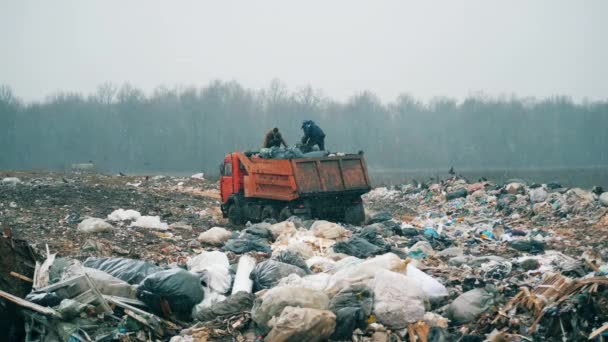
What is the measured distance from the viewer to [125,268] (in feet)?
20.3

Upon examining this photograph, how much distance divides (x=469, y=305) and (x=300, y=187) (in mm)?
6747

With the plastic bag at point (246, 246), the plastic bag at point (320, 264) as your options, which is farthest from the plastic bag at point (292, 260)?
the plastic bag at point (246, 246)

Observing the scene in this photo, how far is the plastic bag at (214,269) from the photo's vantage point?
19.8 ft

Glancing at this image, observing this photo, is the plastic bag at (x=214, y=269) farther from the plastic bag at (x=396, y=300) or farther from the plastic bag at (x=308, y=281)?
the plastic bag at (x=396, y=300)

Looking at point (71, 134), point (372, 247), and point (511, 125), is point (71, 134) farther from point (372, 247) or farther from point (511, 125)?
point (372, 247)

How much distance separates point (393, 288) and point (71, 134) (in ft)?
231

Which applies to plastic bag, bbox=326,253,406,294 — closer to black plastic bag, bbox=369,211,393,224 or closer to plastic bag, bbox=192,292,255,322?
plastic bag, bbox=192,292,255,322

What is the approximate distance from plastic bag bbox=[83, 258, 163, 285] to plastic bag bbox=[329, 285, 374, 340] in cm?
215

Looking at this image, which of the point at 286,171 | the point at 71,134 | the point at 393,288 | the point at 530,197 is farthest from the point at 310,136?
the point at 71,134

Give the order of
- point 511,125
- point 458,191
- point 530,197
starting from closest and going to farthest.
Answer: point 530,197, point 458,191, point 511,125

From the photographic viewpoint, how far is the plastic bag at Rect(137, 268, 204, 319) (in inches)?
216

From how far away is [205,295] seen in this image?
5.86 m

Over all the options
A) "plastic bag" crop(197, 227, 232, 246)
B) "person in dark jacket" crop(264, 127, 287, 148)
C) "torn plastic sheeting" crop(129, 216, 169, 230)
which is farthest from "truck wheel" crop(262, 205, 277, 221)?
"plastic bag" crop(197, 227, 232, 246)

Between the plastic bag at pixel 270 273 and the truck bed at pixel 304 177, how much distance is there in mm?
5362
